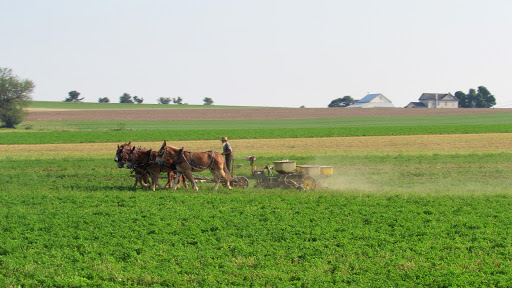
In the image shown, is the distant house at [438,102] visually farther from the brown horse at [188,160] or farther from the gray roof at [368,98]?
the brown horse at [188,160]

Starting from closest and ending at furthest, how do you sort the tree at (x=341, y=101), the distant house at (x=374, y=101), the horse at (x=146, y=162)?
1. the horse at (x=146, y=162)
2. the distant house at (x=374, y=101)
3. the tree at (x=341, y=101)

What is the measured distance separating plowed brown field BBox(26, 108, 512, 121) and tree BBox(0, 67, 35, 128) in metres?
9.10

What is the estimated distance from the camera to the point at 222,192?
749 inches

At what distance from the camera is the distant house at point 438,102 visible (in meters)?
148

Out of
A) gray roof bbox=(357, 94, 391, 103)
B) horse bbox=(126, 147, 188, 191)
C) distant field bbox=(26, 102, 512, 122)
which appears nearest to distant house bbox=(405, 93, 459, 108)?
gray roof bbox=(357, 94, 391, 103)

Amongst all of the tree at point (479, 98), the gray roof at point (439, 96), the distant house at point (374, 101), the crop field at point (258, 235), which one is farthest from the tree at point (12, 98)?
the tree at point (479, 98)

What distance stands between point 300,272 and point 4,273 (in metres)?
5.73

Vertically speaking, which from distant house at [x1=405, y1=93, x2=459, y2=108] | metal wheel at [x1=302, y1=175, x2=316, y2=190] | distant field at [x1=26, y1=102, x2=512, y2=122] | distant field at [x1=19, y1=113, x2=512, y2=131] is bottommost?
distant field at [x1=19, y1=113, x2=512, y2=131]

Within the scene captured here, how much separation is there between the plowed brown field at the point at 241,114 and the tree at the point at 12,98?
910cm

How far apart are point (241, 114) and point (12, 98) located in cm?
3914

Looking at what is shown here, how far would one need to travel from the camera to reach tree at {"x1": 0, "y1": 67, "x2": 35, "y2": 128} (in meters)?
78.1

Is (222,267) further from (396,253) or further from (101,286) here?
(396,253)

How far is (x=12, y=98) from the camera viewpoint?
8019 centimetres

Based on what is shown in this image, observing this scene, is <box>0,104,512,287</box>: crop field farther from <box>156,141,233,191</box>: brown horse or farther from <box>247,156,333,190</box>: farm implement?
<box>156,141,233,191</box>: brown horse
